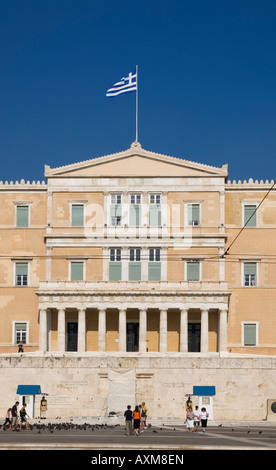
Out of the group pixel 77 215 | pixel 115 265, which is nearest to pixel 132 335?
pixel 115 265

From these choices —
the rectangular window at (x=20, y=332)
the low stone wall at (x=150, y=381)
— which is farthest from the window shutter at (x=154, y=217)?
the low stone wall at (x=150, y=381)

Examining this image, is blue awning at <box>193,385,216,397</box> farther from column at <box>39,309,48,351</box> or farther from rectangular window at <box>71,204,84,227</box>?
rectangular window at <box>71,204,84,227</box>

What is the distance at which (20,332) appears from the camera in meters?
70.4

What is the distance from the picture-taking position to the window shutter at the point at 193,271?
231ft

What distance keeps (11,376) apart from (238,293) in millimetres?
20708

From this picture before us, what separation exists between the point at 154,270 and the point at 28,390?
1824 centimetres

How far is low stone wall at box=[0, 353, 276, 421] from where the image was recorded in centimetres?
5588

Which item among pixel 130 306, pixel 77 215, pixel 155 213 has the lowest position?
pixel 130 306

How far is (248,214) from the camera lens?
7162 cm

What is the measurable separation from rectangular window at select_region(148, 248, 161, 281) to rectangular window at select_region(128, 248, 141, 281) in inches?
33.6

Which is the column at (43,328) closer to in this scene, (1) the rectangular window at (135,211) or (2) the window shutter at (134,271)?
(2) the window shutter at (134,271)

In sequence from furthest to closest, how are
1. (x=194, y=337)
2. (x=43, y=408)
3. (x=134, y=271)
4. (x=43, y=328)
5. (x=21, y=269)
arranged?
(x=21, y=269) → (x=134, y=271) → (x=194, y=337) → (x=43, y=328) → (x=43, y=408)

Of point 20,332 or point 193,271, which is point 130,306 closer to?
point 193,271
